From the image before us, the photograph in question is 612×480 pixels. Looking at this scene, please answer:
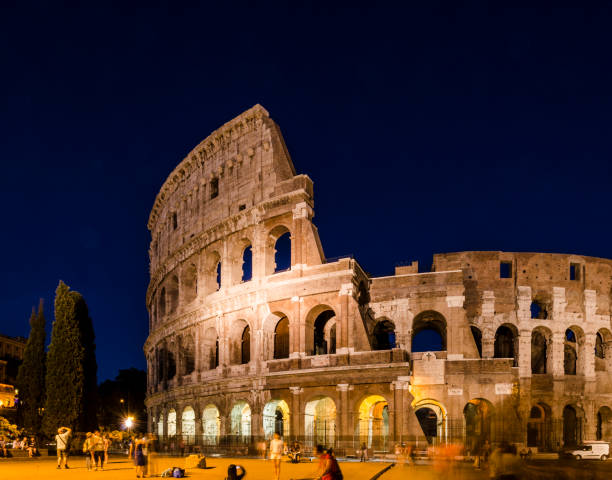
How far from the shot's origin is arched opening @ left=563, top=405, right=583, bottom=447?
34781 millimetres

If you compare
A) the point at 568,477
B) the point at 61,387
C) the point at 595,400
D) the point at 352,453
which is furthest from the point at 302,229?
the point at 595,400

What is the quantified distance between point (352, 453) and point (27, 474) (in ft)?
45.2

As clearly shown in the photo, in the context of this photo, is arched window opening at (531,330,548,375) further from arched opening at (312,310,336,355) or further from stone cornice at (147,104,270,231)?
stone cornice at (147,104,270,231)

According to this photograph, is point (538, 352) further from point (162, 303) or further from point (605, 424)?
point (162, 303)

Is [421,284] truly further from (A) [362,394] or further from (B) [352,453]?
(B) [352,453]

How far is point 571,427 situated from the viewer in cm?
3531

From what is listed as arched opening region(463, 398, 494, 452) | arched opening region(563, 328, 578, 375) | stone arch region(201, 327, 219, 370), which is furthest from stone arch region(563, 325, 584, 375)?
stone arch region(201, 327, 219, 370)

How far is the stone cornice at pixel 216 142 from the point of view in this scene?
34.6 metres

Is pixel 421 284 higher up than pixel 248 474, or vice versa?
pixel 421 284

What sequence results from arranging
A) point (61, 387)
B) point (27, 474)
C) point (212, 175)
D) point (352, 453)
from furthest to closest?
point (212, 175)
point (61, 387)
point (352, 453)
point (27, 474)

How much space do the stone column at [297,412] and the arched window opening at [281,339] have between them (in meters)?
4.36

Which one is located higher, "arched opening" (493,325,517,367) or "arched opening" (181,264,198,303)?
"arched opening" (181,264,198,303)

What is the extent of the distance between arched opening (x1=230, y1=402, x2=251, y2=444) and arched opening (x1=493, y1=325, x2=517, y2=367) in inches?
585

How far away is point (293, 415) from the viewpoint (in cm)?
2975
